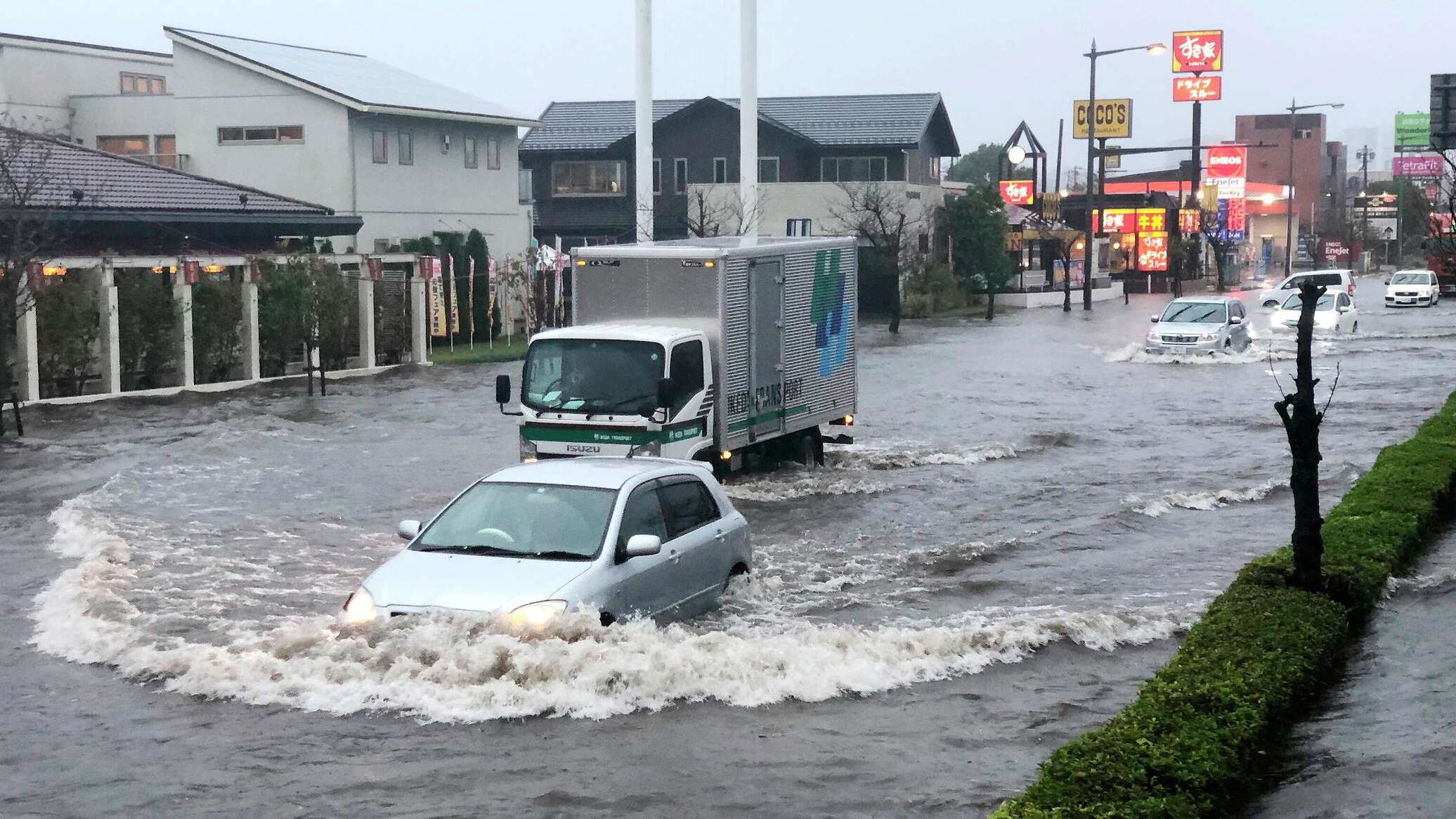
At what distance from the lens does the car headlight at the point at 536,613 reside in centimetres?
1043

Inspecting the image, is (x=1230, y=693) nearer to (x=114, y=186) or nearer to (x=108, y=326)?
(x=108, y=326)

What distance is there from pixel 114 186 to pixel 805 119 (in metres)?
37.5

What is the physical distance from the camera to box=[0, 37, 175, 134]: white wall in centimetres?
4834

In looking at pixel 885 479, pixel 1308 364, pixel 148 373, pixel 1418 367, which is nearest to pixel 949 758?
pixel 1308 364

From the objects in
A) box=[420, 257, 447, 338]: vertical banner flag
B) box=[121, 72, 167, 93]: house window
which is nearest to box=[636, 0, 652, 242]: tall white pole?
box=[420, 257, 447, 338]: vertical banner flag

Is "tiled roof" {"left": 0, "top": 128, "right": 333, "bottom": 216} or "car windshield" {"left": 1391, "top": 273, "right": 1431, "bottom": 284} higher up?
"tiled roof" {"left": 0, "top": 128, "right": 333, "bottom": 216}

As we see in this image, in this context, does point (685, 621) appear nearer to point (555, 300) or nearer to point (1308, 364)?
point (1308, 364)

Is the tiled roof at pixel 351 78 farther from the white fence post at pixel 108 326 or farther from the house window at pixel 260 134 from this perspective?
the white fence post at pixel 108 326

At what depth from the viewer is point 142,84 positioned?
2194 inches

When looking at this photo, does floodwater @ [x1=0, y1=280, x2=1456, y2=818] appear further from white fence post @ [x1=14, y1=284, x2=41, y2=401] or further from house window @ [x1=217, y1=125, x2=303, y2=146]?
house window @ [x1=217, y1=125, x2=303, y2=146]

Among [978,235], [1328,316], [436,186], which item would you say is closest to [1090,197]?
[978,235]

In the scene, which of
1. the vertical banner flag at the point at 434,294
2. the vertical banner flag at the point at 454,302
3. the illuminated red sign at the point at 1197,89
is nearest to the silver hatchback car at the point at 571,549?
the vertical banner flag at the point at 434,294

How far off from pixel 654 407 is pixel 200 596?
5.40m

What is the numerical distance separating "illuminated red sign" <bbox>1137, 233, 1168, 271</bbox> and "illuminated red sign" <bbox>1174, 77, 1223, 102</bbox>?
13.5 m
